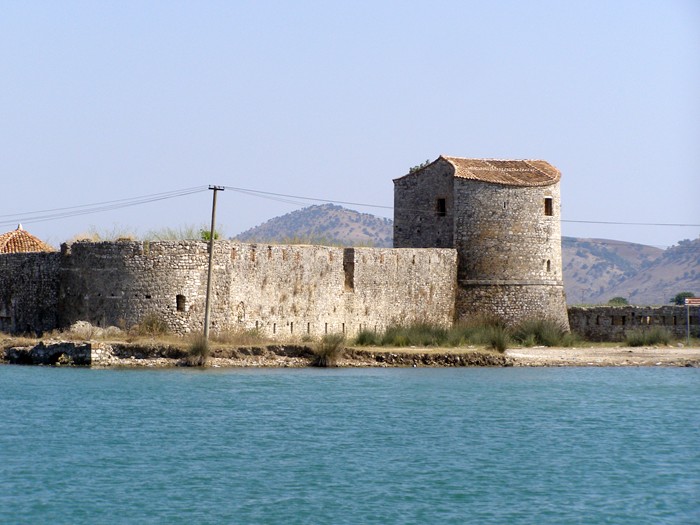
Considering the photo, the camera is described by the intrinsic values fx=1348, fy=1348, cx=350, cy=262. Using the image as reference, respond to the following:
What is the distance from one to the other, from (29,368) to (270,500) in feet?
46.8

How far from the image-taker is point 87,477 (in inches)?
765

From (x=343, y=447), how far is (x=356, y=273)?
576 inches

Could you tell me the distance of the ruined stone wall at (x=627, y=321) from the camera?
41656 millimetres

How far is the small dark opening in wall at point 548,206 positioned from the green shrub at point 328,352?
10.1 metres

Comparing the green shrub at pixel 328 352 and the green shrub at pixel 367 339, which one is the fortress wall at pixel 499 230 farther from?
the green shrub at pixel 328 352

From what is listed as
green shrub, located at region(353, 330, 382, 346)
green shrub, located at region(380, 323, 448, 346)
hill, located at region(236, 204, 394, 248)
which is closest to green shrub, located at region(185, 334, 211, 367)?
green shrub, located at region(353, 330, 382, 346)

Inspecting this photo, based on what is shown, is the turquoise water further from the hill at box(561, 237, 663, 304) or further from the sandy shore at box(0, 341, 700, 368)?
the hill at box(561, 237, 663, 304)

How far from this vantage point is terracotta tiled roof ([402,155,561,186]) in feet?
130

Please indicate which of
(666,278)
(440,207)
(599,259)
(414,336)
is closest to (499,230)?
(440,207)

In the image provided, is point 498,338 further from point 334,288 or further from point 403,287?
point 334,288

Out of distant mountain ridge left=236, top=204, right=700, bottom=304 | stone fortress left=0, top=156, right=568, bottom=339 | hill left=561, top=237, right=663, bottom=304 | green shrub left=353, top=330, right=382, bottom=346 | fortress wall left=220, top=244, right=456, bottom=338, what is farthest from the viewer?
hill left=561, top=237, right=663, bottom=304

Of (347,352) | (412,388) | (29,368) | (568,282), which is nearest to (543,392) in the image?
(412,388)

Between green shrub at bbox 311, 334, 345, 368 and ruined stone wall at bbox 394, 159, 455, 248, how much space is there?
841 centimetres

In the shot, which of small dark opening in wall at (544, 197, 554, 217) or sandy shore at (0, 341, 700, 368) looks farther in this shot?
small dark opening in wall at (544, 197, 554, 217)
